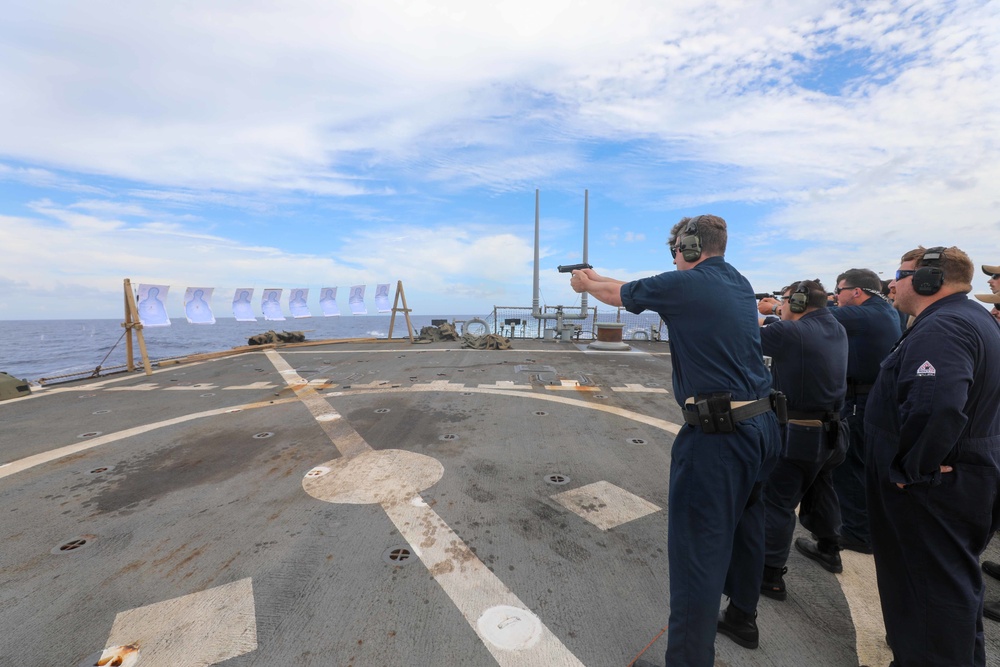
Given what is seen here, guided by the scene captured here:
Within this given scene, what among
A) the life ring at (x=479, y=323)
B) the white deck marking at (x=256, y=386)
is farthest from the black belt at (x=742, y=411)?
the life ring at (x=479, y=323)

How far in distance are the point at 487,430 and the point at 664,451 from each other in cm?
231

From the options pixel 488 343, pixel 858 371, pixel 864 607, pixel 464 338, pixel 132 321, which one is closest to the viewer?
pixel 864 607

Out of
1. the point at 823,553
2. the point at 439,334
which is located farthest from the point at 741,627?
the point at 439,334

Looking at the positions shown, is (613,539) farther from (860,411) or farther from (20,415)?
(20,415)

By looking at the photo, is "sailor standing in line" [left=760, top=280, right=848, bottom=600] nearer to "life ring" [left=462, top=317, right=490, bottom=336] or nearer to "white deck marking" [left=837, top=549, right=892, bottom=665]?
"white deck marking" [left=837, top=549, right=892, bottom=665]

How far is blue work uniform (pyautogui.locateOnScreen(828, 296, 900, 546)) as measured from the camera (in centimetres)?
312

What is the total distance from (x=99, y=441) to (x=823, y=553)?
26.5 feet

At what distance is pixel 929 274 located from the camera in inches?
79.1

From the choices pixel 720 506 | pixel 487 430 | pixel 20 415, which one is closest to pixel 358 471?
pixel 487 430

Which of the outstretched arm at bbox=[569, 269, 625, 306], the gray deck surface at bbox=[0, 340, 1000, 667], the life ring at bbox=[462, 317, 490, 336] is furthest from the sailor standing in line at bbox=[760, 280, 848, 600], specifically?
the life ring at bbox=[462, 317, 490, 336]

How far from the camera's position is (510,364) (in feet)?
35.9

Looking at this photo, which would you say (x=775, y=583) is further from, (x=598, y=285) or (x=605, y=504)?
(x=598, y=285)

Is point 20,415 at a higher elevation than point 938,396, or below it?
below

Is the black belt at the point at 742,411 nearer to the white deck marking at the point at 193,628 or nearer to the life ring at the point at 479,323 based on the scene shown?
the white deck marking at the point at 193,628
